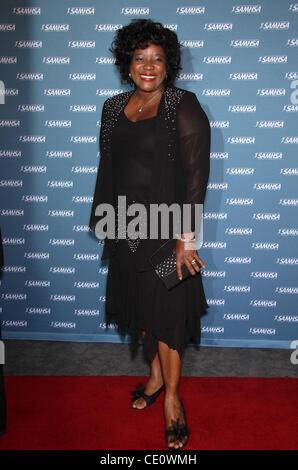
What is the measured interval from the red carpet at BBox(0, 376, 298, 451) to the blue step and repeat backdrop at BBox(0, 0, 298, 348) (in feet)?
2.10

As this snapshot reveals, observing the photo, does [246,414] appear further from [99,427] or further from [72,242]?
[72,242]

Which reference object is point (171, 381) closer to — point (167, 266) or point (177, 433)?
point (177, 433)

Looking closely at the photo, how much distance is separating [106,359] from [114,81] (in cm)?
194

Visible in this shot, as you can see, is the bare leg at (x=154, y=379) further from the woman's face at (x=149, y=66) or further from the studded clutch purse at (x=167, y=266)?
the woman's face at (x=149, y=66)

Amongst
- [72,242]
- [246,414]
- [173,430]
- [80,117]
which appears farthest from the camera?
[72,242]

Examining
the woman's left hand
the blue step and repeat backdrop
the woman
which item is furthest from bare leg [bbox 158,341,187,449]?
the blue step and repeat backdrop

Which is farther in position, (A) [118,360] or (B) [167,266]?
(A) [118,360]

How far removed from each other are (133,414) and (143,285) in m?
0.78

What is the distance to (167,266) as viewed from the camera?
6.61 ft

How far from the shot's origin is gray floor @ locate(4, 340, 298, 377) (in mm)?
2854

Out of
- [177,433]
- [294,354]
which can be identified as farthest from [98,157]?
[294,354]

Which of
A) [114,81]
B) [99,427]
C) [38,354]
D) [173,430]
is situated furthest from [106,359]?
[114,81]

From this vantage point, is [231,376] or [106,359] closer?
[231,376]

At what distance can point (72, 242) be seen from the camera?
3.20 m
